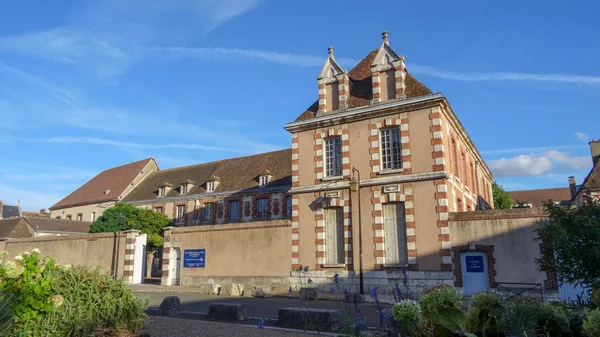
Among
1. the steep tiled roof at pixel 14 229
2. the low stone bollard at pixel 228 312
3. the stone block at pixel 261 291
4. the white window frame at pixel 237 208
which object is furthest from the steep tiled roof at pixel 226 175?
the low stone bollard at pixel 228 312

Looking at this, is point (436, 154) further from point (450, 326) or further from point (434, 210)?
point (450, 326)

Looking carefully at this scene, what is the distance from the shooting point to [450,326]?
2.75m

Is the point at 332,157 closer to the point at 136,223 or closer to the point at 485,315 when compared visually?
Answer: the point at 485,315

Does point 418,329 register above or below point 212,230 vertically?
below

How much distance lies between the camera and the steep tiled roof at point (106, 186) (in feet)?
144

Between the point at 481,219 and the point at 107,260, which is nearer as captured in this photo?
the point at 481,219

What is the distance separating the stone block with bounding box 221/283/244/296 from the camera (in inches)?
683

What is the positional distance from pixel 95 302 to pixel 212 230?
→ 13508 millimetres

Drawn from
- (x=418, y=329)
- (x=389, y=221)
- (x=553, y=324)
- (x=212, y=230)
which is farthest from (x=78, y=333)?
(x=212, y=230)

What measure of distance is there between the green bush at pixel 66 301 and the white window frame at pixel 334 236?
10.7 meters

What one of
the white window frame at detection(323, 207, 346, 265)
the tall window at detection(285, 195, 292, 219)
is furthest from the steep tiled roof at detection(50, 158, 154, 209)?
the white window frame at detection(323, 207, 346, 265)

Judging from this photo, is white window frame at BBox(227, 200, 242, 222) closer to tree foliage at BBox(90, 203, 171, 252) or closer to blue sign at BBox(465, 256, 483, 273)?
tree foliage at BBox(90, 203, 171, 252)

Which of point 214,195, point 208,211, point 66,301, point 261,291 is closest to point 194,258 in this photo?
point 261,291

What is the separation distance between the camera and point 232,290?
17359 millimetres
